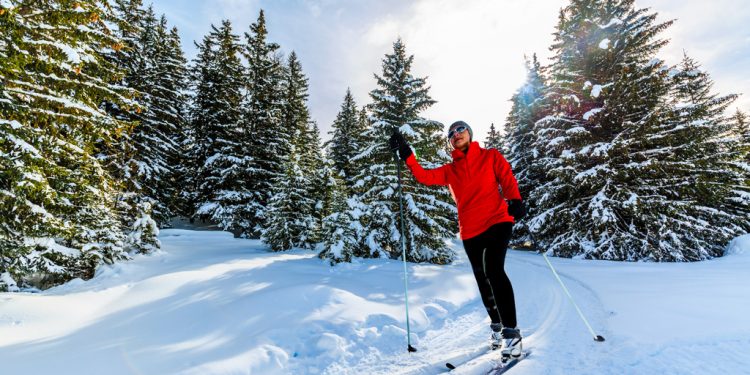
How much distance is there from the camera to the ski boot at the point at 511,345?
10.3 ft

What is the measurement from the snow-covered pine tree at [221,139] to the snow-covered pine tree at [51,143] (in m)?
11.6

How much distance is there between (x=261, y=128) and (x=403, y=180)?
43.8ft

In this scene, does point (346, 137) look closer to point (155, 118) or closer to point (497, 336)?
point (155, 118)

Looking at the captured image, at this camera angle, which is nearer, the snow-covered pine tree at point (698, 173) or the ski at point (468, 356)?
the ski at point (468, 356)

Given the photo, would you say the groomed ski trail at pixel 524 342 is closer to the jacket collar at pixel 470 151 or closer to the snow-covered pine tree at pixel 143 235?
the jacket collar at pixel 470 151

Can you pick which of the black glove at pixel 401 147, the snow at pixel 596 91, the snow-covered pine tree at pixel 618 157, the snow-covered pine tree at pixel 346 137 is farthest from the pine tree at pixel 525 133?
the black glove at pixel 401 147

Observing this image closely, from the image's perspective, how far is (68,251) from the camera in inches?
277

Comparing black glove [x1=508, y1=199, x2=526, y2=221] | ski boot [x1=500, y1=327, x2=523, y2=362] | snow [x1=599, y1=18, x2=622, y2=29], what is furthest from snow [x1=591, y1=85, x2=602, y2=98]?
ski boot [x1=500, y1=327, x2=523, y2=362]

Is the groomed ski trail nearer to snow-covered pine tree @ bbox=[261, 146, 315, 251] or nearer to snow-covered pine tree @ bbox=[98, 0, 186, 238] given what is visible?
snow-covered pine tree @ bbox=[261, 146, 315, 251]

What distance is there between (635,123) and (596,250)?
486 centimetres

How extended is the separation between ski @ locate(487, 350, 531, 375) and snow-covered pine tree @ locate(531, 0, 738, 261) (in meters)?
10.6

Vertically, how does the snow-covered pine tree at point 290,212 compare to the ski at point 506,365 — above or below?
above

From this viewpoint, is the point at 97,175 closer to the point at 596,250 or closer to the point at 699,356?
the point at 699,356

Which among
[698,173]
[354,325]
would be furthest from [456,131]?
[698,173]
